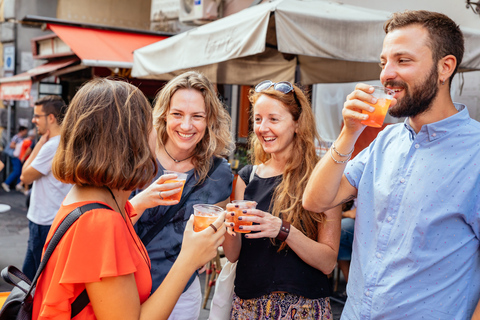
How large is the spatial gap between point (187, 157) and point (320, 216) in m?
0.86

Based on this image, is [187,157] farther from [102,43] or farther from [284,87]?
[102,43]

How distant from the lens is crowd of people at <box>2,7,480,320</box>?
1413 mm

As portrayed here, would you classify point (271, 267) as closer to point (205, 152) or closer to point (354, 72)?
point (205, 152)

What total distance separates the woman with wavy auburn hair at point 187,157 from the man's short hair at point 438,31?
1197 millimetres

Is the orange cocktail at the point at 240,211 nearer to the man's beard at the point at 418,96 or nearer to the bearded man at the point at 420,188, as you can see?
the bearded man at the point at 420,188

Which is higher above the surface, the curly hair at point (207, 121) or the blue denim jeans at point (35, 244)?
the curly hair at point (207, 121)

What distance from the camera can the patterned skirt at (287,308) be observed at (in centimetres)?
211

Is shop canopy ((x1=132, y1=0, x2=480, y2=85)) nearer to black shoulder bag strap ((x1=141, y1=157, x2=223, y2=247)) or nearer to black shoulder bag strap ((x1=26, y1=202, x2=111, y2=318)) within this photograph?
black shoulder bag strap ((x1=141, y1=157, x2=223, y2=247))

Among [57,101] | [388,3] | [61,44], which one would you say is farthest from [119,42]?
[388,3]

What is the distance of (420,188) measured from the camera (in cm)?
164

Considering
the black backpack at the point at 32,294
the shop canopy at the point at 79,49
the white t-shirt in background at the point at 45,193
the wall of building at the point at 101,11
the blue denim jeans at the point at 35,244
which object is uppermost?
the wall of building at the point at 101,11

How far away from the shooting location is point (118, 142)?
1.52 metres

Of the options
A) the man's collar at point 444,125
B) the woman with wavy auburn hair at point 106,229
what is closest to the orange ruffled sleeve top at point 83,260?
the woman with wavy auburn hair at point 106,229

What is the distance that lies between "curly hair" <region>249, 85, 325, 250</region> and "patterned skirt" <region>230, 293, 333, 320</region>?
25 centimetres
